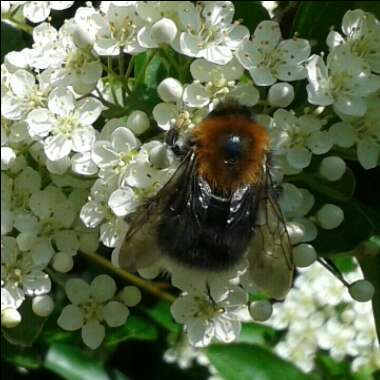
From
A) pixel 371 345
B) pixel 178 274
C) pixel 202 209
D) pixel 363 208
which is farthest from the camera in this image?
pixel 371 345

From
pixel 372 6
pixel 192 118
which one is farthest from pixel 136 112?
pixel 372 6

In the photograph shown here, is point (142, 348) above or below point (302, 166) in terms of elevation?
below

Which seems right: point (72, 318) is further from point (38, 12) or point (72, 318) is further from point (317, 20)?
point (317, 20)

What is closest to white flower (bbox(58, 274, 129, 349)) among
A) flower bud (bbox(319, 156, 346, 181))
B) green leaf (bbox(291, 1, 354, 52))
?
flower bud (bbox(319, 156, 346, 181))

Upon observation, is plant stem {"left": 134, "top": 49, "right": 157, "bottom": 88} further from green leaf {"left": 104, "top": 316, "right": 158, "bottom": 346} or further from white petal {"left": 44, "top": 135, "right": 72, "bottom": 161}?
green leaf {"left": 104, "top": 316, "right": 158, "bottom": 346}

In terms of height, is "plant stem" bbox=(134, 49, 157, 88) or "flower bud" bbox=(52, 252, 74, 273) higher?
"plant stem" bbox=(134, 49, 157, 88)

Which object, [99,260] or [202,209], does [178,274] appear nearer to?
[202,209]

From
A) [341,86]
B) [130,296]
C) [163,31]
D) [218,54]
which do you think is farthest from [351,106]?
[130,296]
